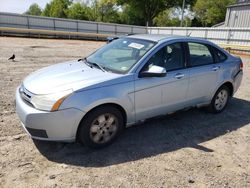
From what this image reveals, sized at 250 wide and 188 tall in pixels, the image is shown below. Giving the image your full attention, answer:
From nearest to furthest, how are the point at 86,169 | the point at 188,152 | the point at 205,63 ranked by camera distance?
the point at 86,169, the point at 188,152, the point at 205,63

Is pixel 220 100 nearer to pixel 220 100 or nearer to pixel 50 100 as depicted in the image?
pixel 220 100

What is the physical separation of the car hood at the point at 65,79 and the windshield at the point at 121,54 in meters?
0.24

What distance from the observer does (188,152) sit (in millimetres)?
3895

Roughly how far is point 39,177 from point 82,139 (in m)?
0.77

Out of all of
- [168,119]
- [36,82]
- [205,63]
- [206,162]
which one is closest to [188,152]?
[206,162]

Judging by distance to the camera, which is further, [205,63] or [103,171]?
[205,63]

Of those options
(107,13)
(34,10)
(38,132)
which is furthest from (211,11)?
(34,10)

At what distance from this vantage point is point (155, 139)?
4.24 m

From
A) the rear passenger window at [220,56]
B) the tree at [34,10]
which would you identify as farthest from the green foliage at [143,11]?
the rear passenger window at [220,56]

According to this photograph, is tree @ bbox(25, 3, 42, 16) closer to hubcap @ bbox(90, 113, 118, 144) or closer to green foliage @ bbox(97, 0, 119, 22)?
green foliage @ bbox(97, 0, 119, 22)

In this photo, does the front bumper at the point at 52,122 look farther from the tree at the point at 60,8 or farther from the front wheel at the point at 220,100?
the tree at the point at 60,8

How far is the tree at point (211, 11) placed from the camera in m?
51.7

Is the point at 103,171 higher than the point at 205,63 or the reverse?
the reverse

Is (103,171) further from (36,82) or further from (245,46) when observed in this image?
(245,46)
